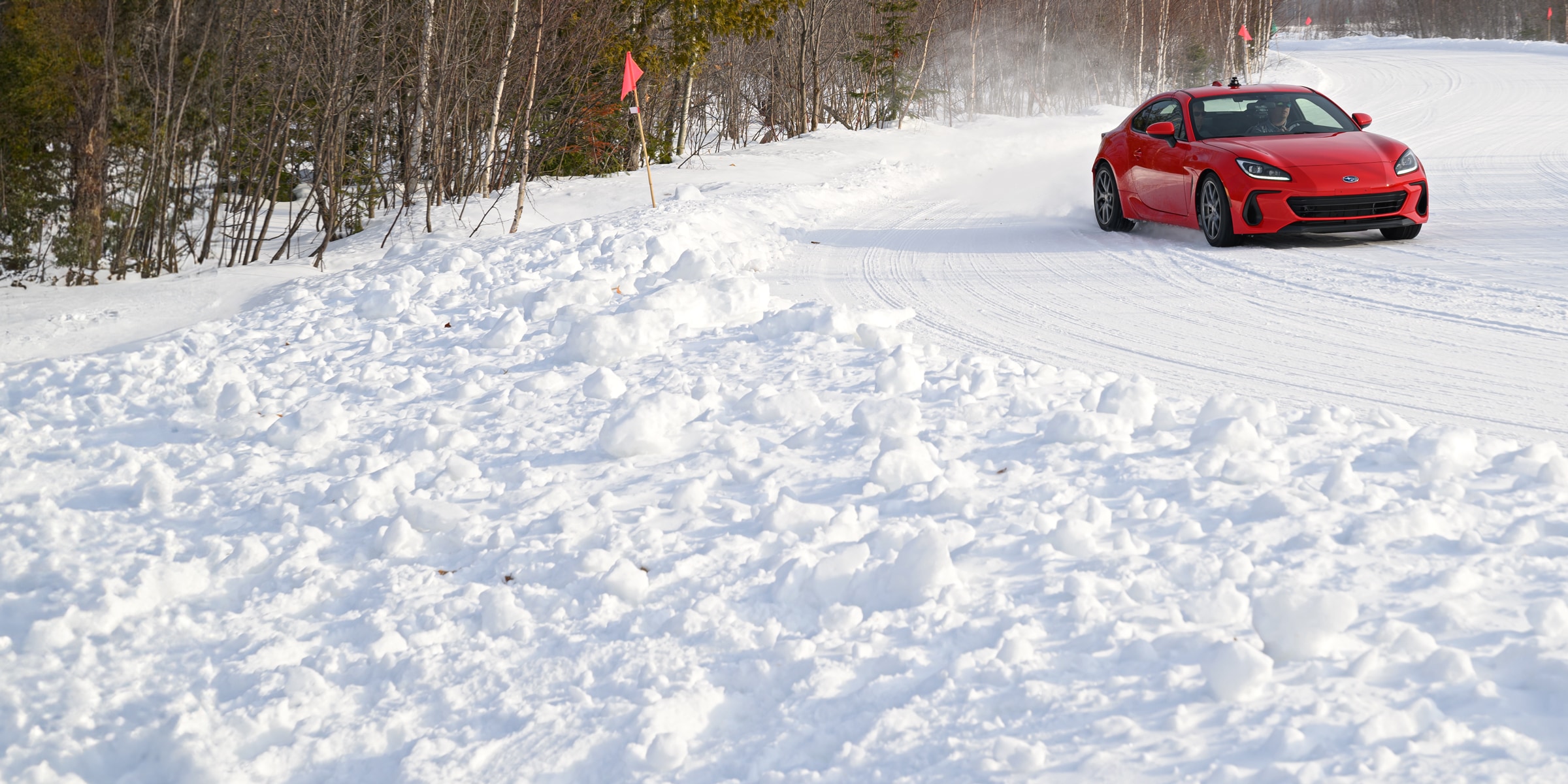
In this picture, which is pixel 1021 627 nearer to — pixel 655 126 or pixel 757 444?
pixel 757 444

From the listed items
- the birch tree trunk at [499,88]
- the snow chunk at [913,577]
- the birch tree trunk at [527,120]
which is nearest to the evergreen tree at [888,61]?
the birch tree trunk at [499,88]

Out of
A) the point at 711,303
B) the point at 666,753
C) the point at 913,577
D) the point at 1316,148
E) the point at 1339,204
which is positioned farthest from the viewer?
the point at 1316,148

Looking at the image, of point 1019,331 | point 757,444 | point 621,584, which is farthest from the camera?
point 1019,331

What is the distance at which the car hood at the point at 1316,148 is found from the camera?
32.1ft

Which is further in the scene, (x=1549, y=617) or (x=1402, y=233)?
(x=1402, y=233)

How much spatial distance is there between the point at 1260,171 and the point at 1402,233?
4.60ft

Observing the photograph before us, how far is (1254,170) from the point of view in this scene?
9.85 meters

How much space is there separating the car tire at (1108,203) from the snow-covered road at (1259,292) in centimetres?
16

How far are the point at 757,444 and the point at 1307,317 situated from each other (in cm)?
402

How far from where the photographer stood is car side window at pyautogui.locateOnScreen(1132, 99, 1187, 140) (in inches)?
448

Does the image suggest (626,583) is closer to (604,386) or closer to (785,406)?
(785,406)

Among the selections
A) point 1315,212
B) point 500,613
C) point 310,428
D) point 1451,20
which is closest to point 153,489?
point 310,428

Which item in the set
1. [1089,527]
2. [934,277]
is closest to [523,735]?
[1089,527]

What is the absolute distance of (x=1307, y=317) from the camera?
7.35 m
